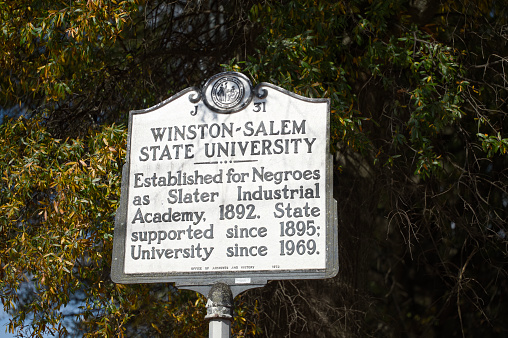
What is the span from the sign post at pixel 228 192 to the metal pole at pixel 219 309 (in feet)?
0.20

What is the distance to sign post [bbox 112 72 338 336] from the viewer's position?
4.34m

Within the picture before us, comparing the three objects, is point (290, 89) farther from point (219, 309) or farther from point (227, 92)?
point (219, 309)

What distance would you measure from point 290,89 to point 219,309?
2555mm

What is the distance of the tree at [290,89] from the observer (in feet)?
20.9

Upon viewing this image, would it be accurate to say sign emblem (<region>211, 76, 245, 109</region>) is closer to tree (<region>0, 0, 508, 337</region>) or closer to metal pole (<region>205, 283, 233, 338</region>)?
metal pole (<region>205, 283, 233, 338</region>)

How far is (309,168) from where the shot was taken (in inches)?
175

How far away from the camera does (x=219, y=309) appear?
4.25m

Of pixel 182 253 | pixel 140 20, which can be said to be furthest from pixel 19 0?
pixel 182 253

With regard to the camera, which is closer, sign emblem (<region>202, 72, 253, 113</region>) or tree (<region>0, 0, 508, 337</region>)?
sign emblem (<region>202, 72, 253, 113</region>)

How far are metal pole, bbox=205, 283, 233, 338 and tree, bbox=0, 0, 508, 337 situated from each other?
1.95 meters

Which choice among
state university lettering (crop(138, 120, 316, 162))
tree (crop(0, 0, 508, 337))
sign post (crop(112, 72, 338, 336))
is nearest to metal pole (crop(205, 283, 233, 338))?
sign post (crop(112, 72, 338, 336))

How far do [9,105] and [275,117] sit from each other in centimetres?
476

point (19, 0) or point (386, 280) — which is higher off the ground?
point (19, 0)

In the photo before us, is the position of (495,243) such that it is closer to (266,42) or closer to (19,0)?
(266,42)
